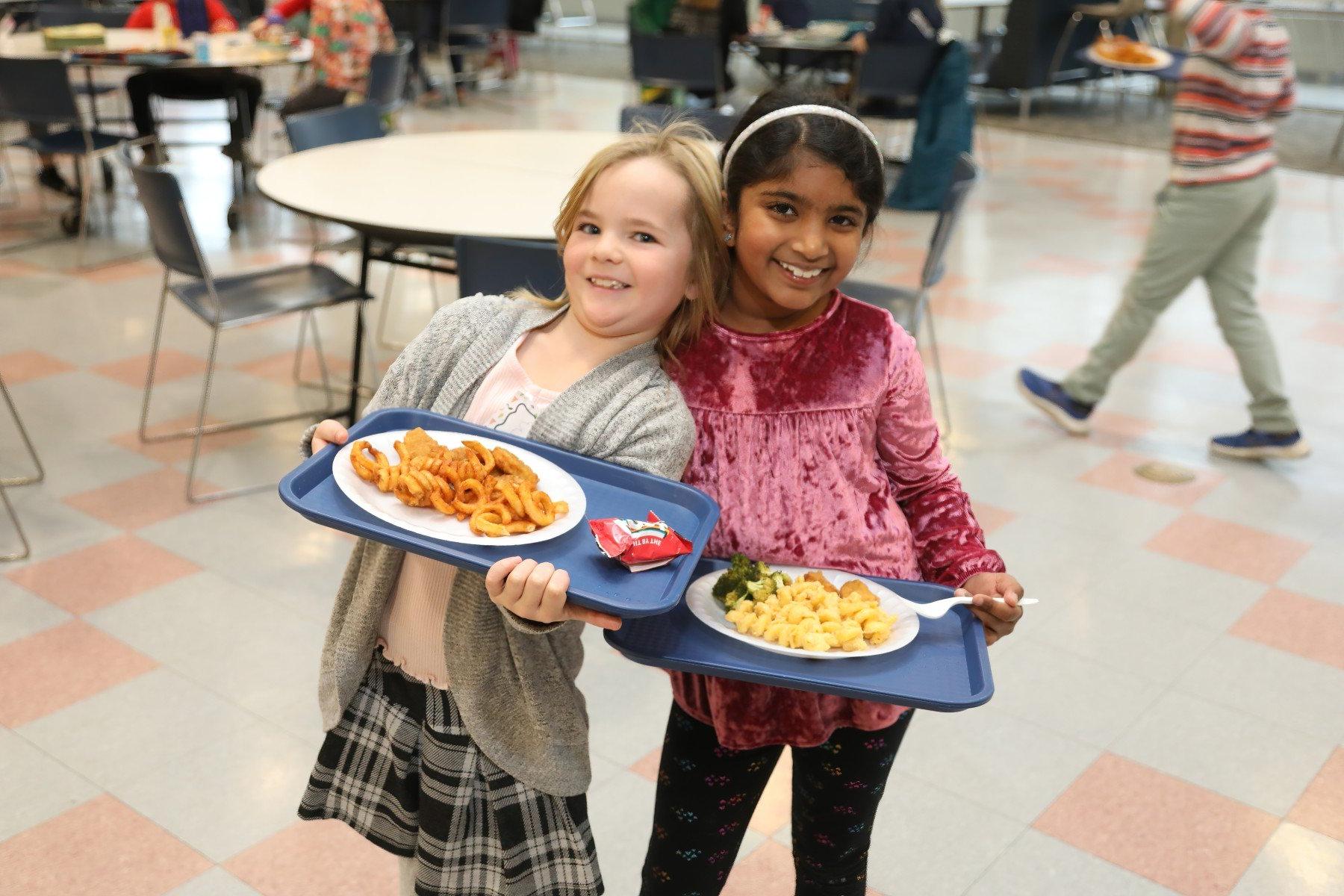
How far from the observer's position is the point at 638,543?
117cm

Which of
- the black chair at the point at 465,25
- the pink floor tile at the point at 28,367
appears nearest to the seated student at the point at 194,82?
the pink floor tile at the point at 28,367

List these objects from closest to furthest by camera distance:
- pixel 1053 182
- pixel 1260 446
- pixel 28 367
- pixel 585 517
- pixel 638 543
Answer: pixel 638 543
pixel 585 517
pixel 1260 446
pixel 28 367
pixel 1053 182

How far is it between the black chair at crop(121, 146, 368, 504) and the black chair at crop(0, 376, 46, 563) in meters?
0.33

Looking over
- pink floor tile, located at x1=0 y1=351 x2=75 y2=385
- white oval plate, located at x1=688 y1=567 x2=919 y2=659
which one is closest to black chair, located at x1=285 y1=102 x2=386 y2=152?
pink floor tile, located at x1=0 y1=351 x2=75 y2=385

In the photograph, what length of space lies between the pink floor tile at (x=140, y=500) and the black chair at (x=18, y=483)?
175 millimetres

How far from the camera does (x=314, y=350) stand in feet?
15.4

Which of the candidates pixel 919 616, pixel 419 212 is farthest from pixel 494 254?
pixel 919 616

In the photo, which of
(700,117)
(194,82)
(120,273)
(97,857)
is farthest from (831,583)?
(194,82)

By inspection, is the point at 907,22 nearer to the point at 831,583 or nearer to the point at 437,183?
the point at 437,183

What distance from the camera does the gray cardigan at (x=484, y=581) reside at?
1314 millimetres

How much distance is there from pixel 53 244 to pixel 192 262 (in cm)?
307

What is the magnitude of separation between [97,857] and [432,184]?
2.12 meters

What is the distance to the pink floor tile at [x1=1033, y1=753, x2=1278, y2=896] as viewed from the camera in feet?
7.04

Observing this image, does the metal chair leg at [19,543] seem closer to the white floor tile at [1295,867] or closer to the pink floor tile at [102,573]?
the pink floor tile at [102,573]
